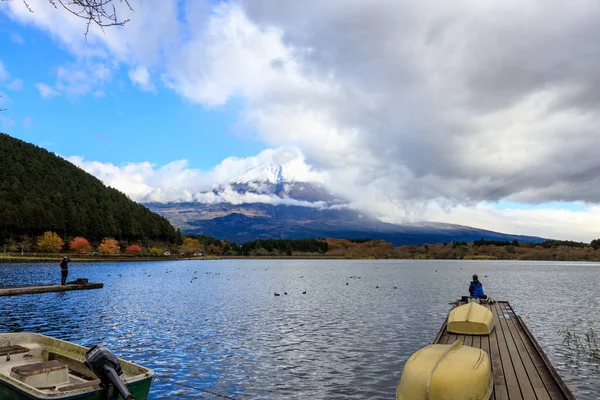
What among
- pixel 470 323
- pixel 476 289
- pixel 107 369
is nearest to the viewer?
pixel 107 369

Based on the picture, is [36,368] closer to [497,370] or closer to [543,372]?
[497,370]

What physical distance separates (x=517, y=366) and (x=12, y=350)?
20.9 m

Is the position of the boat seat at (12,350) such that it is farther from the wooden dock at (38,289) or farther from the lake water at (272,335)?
the wooden dock at (38,289)

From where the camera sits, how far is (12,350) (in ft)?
57.9

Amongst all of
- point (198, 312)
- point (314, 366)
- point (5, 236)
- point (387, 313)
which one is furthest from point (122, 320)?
point (5, 236)

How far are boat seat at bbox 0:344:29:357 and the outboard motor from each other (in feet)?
23.6

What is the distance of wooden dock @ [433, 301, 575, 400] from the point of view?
14477 mm

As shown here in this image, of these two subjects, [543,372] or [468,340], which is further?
[468,340]

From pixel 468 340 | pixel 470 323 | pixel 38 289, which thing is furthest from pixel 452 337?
pixel 38 289

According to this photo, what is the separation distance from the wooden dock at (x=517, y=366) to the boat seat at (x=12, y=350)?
18029mm

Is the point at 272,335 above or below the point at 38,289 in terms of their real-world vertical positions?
below

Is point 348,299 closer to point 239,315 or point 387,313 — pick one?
point 387,313

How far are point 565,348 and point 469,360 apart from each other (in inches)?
806

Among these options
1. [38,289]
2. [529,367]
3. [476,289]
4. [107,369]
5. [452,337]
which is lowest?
[38,289]
